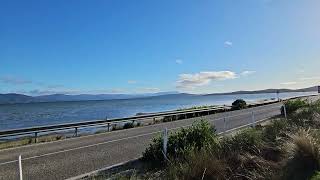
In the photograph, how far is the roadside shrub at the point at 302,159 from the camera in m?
7.91

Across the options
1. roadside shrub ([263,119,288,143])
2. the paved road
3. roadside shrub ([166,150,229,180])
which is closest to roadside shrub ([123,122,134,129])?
the paved road

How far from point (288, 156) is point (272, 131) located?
3.20m

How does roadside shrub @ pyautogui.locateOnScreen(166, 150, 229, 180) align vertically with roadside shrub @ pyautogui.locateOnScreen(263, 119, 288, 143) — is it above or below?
below

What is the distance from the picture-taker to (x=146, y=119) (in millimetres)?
30328

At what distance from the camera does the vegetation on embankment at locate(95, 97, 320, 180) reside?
7.73 meters

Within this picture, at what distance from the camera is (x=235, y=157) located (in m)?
8.61

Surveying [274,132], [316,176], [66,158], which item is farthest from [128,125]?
[316,176]

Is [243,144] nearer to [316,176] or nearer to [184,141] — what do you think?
[184,141]

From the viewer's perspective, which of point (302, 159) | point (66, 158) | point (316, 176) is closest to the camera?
point (316, 176)

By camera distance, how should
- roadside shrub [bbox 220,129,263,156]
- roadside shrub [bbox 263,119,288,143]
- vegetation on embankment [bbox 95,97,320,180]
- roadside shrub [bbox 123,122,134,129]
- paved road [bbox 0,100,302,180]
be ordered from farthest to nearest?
roadside shrub [bbox 123,122,134,129], paved road [bbox 0,100,302,180], roadside shrub [bbox 263,119,288,143], roadside shrub [bbox 220,129,263,156], vegetation on embankment [bbox 95,97,320,180]

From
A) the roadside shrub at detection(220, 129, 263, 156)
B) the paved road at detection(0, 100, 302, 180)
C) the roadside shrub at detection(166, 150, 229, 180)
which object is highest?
the roadside shrub at detection(220, 129, 263, 156)

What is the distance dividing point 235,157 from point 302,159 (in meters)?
1.33

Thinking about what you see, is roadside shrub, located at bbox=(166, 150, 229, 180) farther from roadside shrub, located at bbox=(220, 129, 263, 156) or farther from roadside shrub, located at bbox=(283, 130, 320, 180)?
roadside shrub, located at bbox=(283, 130, 320, 180)

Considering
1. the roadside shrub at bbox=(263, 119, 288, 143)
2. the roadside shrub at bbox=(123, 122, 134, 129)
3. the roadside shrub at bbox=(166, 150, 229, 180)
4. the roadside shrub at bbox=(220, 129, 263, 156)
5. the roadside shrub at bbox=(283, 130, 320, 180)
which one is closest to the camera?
the roadside shrub at bbox=(166, 150, 229, 180)
